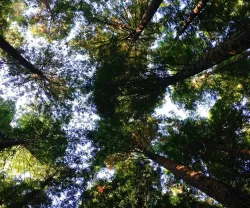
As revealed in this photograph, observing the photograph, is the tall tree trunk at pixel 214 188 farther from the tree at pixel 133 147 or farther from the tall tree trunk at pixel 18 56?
the tall tree trunk at pixel 18 56

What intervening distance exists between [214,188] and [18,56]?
7727 mm

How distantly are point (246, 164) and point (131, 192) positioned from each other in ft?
12.7

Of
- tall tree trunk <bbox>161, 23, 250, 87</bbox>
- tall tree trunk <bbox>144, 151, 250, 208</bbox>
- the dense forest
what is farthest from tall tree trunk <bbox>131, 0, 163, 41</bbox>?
tall tree trunk <bbox>144, 151, 250, 208</bbox>

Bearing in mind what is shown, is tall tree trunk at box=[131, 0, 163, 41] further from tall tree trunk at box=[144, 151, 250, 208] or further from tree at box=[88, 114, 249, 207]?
tall tree trunk at box=[144, 151, 250, 208]

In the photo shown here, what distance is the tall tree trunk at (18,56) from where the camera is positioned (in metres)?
9.04

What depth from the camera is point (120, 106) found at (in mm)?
9781

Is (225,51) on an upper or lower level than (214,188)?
upper

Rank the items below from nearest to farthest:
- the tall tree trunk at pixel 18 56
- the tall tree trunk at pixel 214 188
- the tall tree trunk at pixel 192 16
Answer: the tall tree trunk at pixel 214 188 → the tall tree trunk at pixel 192 16 → the tall tree trunk at pixel 18 56

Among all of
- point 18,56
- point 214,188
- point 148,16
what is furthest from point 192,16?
point 18,56

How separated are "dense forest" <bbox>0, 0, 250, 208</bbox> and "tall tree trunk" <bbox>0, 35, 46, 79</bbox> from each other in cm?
4

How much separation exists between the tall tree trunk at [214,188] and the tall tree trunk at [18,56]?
6107 mm

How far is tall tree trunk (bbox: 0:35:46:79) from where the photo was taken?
904 centimetres

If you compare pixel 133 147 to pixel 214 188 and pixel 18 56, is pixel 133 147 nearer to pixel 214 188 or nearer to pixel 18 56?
pixel 214 188

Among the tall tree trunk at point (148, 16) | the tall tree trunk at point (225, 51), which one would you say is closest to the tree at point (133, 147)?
the tall tree trunk at point (225, 51)
